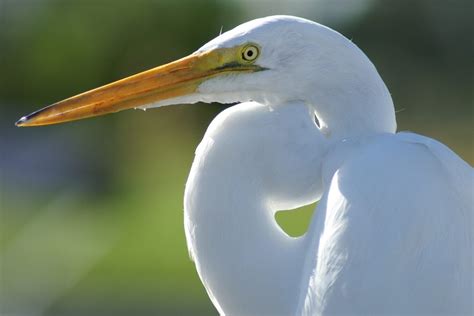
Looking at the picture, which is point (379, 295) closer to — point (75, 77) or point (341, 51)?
point (341, 51)

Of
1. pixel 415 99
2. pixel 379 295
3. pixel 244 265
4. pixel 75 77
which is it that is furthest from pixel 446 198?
pixel 75 77

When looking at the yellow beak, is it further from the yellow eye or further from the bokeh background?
the bokeh background

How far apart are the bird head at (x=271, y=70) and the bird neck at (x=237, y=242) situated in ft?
0.42

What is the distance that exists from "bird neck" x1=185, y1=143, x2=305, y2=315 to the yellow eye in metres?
0.18

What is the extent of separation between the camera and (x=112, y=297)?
8.49 m

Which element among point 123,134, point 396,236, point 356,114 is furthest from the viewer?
point 123,134

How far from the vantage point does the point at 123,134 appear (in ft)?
42.0

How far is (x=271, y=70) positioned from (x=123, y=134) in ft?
36.1

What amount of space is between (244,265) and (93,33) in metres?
13.0

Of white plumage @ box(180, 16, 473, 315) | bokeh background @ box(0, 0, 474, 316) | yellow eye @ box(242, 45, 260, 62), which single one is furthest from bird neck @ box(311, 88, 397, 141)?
bokeh background @ box(0, 0, 474, 316)

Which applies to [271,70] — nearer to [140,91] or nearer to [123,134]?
[140,91]

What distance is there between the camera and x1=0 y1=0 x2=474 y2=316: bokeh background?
8922mm

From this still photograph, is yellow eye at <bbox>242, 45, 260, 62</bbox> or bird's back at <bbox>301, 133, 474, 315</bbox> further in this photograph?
yellow eye at <bbox>242, 45, 260, 62</bbox>

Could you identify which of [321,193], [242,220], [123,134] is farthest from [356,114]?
[123,134]
